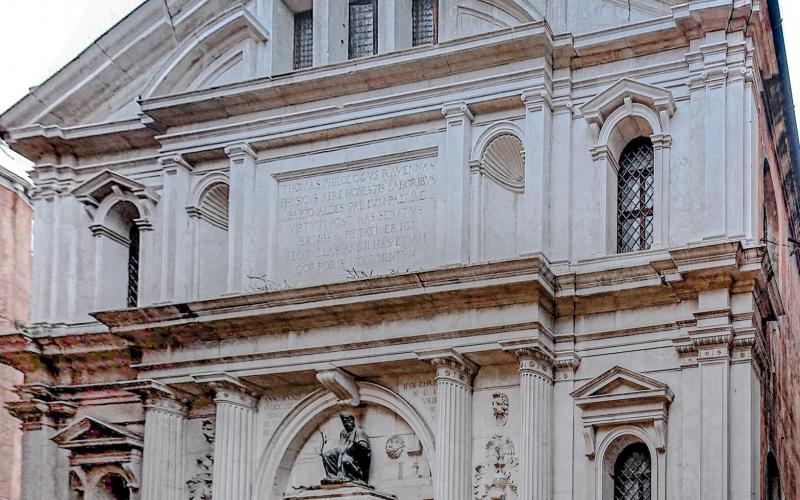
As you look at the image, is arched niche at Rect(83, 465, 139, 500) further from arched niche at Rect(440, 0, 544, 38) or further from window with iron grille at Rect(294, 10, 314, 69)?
arched niche at Rect(440, 0, 544, 38)

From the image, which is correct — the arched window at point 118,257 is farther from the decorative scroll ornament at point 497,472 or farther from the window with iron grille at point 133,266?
the decorative scroll ornament at point 497,472

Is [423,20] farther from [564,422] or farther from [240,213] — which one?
[564,422]

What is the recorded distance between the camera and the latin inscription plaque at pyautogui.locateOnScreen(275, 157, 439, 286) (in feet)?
82.0

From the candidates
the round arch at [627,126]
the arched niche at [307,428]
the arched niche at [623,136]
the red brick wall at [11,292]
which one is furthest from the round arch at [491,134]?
the red brick wall at [11,292]

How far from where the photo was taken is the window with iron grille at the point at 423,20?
26297 millimetres

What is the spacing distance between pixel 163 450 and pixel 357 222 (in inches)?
165

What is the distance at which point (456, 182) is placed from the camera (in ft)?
80.7

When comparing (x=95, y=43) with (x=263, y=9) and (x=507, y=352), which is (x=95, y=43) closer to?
(x=263, y=9)

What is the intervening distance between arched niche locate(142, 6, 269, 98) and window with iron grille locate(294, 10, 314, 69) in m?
0.67

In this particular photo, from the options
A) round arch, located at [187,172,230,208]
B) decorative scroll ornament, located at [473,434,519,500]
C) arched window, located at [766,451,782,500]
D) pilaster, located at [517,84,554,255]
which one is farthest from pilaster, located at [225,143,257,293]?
arched window, located at [766,451,782,500]

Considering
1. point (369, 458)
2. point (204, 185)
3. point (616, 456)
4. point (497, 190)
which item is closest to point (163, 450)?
point (369, 458)

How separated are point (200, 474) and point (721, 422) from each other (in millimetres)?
7580

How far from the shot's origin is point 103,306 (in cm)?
2720

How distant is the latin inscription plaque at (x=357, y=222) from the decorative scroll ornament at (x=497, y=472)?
2706 mm
